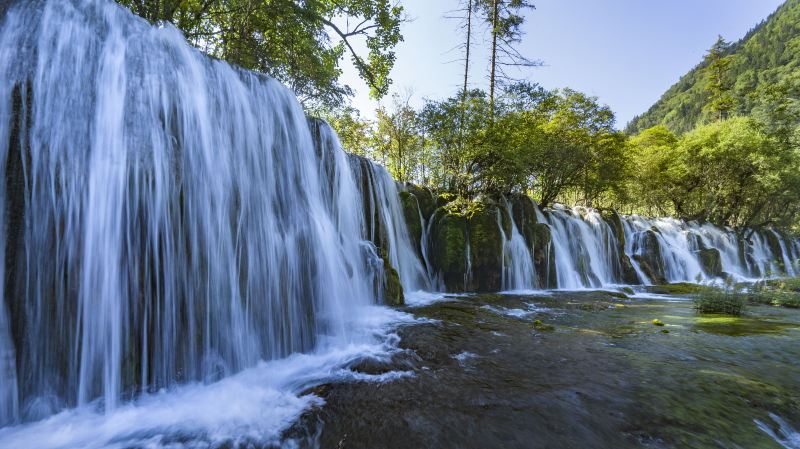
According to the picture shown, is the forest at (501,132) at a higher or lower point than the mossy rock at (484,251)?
higher

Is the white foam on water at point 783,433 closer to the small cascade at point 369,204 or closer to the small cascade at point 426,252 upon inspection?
the small cascade at point 369,204

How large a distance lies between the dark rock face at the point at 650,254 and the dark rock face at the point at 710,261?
3393 mm

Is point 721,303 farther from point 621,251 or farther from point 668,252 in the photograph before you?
point 668,252

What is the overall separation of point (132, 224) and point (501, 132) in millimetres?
12493

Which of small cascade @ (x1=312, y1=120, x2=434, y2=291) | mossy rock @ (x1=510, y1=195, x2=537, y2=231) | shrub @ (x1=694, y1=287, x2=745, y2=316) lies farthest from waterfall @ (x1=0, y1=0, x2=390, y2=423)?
mossy rock @ (x1=510, y1=195, x2=537, y2=231)

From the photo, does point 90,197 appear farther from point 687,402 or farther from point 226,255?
point 687,402

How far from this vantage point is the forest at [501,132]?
1030cm

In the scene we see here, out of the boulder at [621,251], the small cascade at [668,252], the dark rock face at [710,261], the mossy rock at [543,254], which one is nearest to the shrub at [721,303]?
the mossy rock at [543,254]

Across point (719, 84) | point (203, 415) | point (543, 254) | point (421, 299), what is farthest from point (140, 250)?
point (719, 84)

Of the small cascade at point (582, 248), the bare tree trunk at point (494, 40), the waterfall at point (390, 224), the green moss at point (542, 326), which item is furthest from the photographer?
the bare tree trunk at point (494, 40)

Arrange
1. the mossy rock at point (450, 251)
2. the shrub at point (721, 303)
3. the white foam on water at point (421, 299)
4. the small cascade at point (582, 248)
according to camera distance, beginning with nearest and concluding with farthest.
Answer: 1. the shrub at point (721, 303)
2. the white foam on water at point (421, 299)
3. the mossy rock at point (450, 251)
4. the small cascade at point (582, 248)

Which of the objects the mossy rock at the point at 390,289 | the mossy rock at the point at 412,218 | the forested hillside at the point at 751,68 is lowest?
the mossy rock at the point at 390,289

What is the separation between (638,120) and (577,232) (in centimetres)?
12595

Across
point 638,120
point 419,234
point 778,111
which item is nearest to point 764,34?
point 638,120
